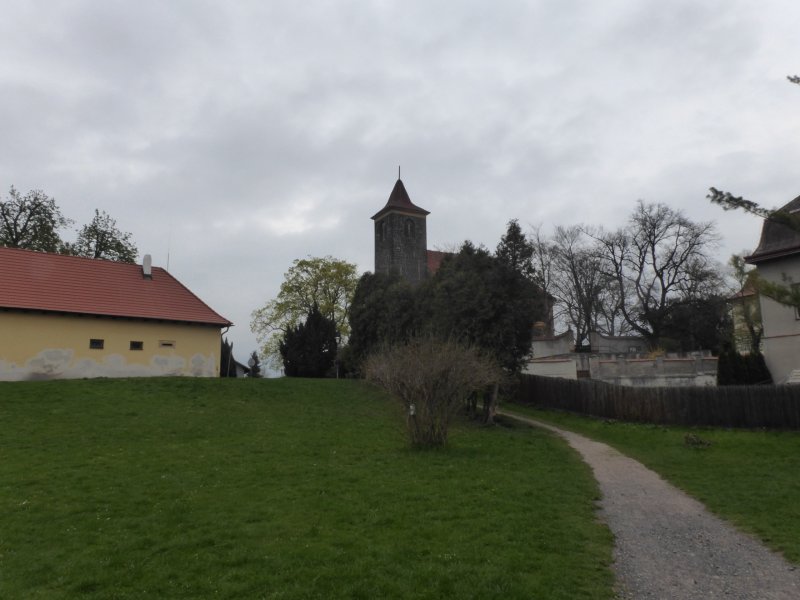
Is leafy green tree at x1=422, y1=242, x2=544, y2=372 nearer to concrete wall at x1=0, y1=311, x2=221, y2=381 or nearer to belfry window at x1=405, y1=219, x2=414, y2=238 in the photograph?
concrete wall at x1=0, y1=311, x2=221, y2=381

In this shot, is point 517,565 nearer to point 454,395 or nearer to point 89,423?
point 454,395

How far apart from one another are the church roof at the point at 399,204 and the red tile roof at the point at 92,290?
29.0 meters

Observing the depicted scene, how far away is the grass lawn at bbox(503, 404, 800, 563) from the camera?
28.9 ft

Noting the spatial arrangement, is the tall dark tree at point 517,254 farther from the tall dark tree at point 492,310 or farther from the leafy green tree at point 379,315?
the leafy green tree at point 379,315

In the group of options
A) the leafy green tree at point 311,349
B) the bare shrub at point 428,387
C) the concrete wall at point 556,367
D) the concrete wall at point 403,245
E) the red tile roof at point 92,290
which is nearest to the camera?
the bare shrub at point 428,387

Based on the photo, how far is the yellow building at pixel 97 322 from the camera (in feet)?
84.8

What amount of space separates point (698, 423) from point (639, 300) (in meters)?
28.1

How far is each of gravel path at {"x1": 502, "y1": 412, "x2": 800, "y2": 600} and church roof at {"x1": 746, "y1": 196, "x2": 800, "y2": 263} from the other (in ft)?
56.2

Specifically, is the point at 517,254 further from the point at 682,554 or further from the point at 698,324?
the point at 698,324

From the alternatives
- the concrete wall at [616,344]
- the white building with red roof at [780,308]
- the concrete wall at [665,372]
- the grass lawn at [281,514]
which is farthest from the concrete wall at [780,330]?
the concrete wall at [616,344]

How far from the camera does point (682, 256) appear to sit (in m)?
45.8

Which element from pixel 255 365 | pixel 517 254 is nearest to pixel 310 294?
pixel 255 365

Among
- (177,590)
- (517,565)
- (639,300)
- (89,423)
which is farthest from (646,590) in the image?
(639,300)

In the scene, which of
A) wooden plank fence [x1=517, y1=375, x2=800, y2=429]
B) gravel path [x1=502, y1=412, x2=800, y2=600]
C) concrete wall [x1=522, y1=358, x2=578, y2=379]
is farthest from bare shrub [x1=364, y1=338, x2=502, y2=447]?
concrete wall [x1=522, y1=358, x2=578, y2=379]
